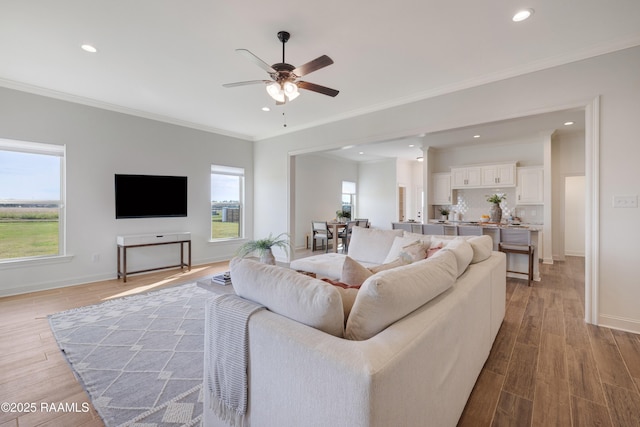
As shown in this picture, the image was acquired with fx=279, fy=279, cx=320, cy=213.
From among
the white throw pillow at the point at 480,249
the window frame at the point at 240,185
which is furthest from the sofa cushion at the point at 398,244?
the window frame at the point at 240,185

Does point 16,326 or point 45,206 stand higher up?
point 45,206

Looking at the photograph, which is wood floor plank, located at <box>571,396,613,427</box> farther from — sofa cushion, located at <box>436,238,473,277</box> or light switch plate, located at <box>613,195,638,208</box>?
light switch plate, located at <box>613,195,638,208</box>

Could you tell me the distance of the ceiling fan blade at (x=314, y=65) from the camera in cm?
227

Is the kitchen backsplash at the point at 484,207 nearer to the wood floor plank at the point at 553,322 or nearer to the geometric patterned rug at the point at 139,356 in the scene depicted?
the wood floor plank at the point at 553,322

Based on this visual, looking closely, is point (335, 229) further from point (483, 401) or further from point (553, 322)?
point (483, 401)

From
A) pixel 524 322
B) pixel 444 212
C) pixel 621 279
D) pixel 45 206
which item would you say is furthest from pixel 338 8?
pixel 444 212

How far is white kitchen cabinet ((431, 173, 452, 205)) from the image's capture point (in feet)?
23.8

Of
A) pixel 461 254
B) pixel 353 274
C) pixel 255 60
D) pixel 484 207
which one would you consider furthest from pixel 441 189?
pixel 353 274

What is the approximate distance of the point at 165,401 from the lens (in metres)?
1.78

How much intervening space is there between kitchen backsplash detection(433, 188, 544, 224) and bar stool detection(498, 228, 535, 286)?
8.69ft

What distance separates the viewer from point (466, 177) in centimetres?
697

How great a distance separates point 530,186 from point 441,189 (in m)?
1.88

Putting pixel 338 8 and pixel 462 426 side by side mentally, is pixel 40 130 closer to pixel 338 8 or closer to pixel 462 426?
pixel 338 8

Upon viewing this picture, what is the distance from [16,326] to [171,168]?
3.19 metres
